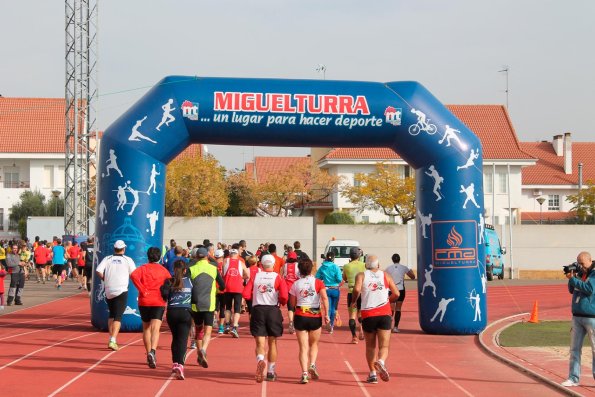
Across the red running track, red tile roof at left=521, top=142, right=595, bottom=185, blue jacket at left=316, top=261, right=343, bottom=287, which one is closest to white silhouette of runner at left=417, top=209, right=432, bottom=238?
blue jacket at left=316, top=261, right=343, bottom=287

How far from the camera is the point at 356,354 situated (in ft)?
56.2

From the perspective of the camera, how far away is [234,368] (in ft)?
A: 49.3

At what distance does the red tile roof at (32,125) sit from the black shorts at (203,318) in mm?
53699

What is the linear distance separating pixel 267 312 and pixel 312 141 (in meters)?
7.24

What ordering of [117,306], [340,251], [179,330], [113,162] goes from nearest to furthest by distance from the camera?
[179,330], [117,306], [113,162], [340,251]

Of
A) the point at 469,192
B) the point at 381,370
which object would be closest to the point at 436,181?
the point at 469,192

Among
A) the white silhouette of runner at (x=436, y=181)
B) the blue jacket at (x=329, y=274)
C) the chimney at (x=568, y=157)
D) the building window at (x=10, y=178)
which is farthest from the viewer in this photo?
the chimney at (x=568, y=157)

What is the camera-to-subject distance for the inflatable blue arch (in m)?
19.8

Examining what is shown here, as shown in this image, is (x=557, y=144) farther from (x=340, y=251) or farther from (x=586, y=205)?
(x=340, y=251)

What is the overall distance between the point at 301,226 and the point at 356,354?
29.3m

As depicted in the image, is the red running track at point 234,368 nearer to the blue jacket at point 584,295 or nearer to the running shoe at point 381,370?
the running shoe at point 381,370

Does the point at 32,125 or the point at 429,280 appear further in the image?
the point at 32,125

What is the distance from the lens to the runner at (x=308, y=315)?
1338cm

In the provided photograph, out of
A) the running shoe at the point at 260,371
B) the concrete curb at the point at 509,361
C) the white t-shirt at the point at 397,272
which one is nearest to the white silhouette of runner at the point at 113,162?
the white t-shirt at the point at 397,272
